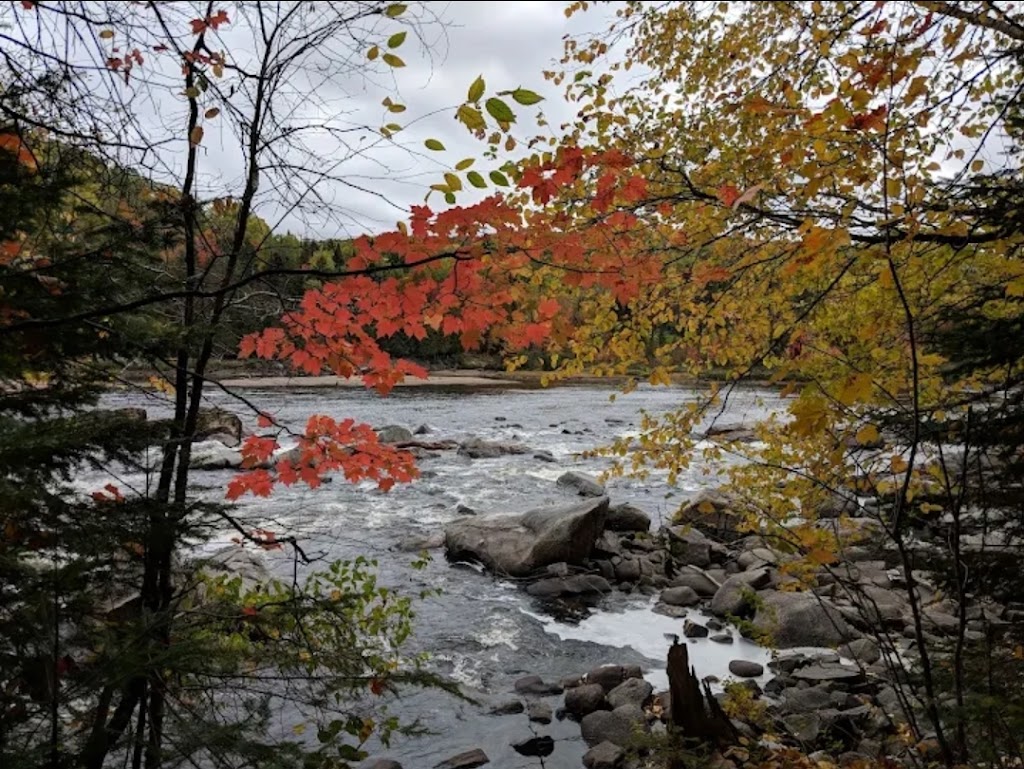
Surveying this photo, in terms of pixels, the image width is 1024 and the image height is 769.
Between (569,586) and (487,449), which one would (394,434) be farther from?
(569,586)

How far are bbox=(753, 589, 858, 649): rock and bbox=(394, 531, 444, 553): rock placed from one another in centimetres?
518

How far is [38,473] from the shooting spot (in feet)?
8.70

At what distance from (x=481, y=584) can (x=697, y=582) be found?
3.09 meters

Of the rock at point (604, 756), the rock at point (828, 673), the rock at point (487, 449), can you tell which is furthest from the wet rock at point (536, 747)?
the rock at point (487, 449)

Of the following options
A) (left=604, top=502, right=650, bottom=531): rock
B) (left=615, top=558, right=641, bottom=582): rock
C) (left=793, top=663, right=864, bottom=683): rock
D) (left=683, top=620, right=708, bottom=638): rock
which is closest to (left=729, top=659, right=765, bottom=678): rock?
(left=793, top=663, right=864, bottom=683): rock

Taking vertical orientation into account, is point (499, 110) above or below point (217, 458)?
above

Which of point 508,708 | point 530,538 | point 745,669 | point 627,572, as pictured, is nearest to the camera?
point 508,708

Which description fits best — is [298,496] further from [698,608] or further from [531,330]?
[531,330]

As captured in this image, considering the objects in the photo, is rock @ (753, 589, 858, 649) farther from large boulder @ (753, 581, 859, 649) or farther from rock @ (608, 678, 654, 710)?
rock @ (608, 678, 654, 710)

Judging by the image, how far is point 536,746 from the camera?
5652mm

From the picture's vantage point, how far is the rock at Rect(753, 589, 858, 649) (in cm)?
735

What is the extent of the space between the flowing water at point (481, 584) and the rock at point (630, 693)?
467mm

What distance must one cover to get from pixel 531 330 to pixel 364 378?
4.00 feet

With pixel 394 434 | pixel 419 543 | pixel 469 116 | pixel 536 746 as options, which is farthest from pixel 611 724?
pixel 394 434
